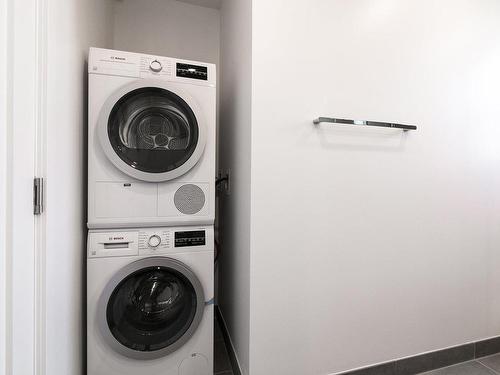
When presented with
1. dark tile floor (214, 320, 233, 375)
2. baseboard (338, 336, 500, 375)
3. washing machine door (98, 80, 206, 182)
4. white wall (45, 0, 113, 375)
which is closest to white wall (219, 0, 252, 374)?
dark tile floor (214, 320, 233, 375)

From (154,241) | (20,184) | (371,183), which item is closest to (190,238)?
(154,241)

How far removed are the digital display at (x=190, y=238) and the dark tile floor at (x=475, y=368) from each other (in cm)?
158

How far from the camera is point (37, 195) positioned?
80 centimetres

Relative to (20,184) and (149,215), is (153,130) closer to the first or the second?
(149,215)

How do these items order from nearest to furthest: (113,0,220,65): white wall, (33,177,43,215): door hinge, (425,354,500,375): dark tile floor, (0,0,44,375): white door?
(0,0,44,375): white door → (33,177,43,215): door hinge → (425,354,500,375): dark tile floor → (113,0,220,65): white wall

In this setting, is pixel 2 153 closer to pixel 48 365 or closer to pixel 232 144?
pixel 48 365

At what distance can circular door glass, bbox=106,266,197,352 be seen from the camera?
1199 mm

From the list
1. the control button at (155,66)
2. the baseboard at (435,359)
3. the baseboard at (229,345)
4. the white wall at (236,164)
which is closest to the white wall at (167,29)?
the white wall at (236,164)

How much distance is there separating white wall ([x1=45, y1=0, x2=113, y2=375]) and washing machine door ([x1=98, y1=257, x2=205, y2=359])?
166 millimetres

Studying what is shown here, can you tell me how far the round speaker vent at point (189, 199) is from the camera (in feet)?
4.18

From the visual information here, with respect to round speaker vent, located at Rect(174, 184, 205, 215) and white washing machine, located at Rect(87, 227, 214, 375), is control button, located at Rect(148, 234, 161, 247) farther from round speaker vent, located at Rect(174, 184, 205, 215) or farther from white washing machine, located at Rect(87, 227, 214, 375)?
round speaker vent, located at Rect(174, 184, 205, 215)

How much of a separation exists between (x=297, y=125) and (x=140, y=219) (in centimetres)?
90

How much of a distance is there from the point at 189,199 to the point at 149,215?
0.21 meters

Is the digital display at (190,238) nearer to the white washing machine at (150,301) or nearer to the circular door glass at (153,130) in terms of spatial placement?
the white washing machine at (150,301)
